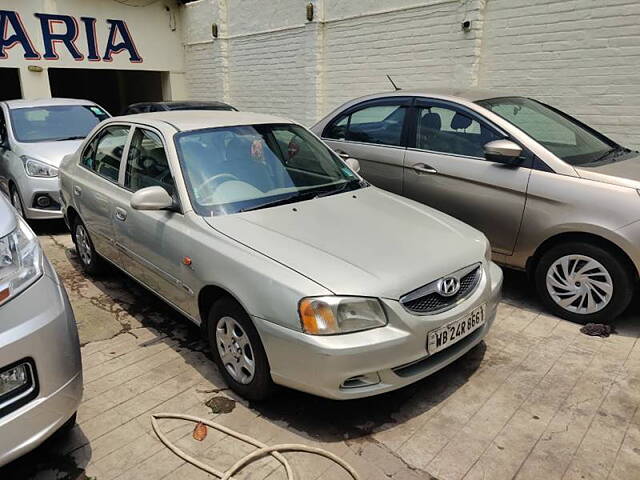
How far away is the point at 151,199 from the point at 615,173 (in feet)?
10.8

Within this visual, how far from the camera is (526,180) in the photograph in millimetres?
3994

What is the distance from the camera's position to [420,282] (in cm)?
263

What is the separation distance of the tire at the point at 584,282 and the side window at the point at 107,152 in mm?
3435

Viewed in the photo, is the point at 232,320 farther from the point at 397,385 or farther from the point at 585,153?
Result: the point at 585,153

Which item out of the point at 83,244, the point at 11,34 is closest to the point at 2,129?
the point at 83,244

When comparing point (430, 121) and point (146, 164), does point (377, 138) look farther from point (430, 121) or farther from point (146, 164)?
point (146, 164)

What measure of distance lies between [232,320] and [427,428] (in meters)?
1.20

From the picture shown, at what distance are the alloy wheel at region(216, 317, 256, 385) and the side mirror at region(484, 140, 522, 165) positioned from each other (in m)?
2.51

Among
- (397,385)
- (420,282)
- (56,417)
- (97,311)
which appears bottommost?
(97,311)

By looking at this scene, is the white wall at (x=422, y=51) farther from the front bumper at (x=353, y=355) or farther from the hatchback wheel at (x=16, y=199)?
the hatchback wheel at (x=16, y=199)

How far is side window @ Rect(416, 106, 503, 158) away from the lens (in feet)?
14.3

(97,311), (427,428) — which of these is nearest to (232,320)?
(427,428)

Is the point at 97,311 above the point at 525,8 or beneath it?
beneath

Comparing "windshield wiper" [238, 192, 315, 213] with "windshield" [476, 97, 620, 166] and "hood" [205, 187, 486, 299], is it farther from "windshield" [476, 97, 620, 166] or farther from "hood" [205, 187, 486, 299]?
"windshield" [476, 97, 620, 166]
